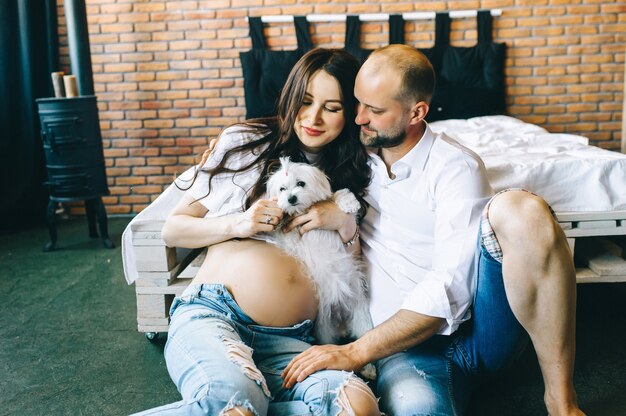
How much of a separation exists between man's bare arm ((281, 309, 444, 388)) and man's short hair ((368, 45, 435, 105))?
634mm

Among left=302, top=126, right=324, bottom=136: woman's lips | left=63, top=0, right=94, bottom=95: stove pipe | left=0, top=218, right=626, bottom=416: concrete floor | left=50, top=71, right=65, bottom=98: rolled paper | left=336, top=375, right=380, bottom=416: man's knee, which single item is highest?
left=63, top=0, right=94, bottom=95: stove pipe

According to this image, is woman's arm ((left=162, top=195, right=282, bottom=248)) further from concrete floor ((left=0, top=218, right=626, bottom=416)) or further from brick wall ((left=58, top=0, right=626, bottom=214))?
brick wall ((left=58, top=0, right=626, bottom=214))

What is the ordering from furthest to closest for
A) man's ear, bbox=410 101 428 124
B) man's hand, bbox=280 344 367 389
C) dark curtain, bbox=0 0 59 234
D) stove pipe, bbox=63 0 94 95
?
dark curtain, bbox=0 0 59 234
stove pipe, bbox=63 0 94 95
man's ear, bbox=410 101 428 124
man's hand, bbox=280 344 367 389

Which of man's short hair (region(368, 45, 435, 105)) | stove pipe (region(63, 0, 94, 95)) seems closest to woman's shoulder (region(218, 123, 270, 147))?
man's short hair (region(368, 45, 435, 105))

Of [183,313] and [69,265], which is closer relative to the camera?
[183,313]

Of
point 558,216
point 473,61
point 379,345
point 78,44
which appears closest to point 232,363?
point 379,345

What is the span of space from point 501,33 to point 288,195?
3.68 meters

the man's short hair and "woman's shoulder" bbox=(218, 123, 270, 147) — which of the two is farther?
"woman's shoulder" bbox=(218, 123, 270, 147)

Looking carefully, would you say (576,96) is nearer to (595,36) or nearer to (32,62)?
(595,36)

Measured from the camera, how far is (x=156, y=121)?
4891 mm

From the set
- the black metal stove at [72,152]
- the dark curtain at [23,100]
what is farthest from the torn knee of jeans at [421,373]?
the dark curtain at [23,100]

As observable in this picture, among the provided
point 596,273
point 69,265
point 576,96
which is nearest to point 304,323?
point 596,273

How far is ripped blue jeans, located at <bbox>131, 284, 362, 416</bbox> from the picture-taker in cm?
131

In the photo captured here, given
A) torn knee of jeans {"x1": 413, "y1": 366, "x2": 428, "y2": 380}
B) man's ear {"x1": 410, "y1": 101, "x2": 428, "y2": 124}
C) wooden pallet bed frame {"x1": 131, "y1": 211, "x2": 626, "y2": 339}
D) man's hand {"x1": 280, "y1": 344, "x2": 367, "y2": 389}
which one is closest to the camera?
man's hand {"x1": 280, "y1": 344, "x2": 367, "y2": 389}
